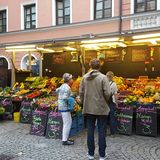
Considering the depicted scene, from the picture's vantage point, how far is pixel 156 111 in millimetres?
8031

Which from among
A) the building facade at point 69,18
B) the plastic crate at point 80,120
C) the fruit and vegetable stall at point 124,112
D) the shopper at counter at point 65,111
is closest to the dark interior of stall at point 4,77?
the building facade at point 69,18

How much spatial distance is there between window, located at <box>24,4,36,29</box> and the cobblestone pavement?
12.5 metres

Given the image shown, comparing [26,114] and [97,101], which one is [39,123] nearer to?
[26,114]

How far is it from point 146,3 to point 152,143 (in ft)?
32.1

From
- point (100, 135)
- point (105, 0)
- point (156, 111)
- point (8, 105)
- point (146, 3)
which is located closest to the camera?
point (100, 135)

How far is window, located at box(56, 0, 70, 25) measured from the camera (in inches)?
721

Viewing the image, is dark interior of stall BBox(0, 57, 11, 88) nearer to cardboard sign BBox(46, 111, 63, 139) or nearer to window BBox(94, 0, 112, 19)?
window BBox(94, 0, 112, 19)

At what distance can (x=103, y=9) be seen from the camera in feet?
55.5

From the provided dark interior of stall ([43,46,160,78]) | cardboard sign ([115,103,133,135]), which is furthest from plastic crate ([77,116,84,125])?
dark interior of stall ([43,46,160,78])

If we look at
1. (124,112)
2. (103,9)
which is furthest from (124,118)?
(103,9)

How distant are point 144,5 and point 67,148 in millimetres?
10634

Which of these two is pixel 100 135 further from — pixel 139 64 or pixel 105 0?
pixel 105 0

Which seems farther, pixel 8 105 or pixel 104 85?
pixel 8 105

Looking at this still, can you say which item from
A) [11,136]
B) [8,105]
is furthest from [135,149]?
[8,105]
